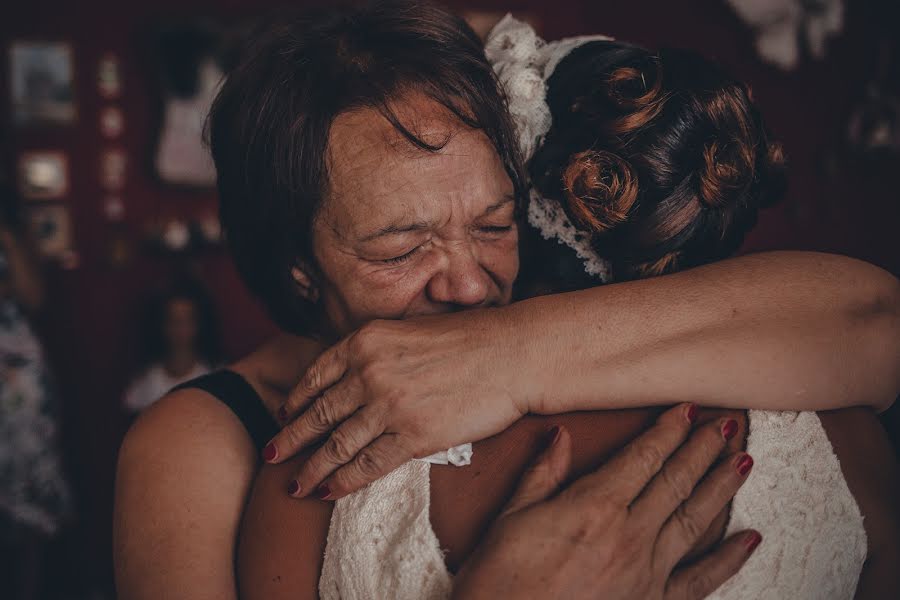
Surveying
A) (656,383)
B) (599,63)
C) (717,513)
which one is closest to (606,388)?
(656,383)

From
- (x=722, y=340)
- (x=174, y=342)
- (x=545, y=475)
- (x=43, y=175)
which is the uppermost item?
(x=722, y=340)

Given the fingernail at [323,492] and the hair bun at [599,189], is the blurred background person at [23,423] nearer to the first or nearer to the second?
the fingernail at [323,492]

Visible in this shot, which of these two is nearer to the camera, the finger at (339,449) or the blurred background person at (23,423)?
the finger at (339,449)

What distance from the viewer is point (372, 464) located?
0.96 m

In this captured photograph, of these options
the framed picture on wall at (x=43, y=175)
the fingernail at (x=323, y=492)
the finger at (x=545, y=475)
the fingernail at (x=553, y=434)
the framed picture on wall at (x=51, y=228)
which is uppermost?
the fingernail at (x=553, y=434)

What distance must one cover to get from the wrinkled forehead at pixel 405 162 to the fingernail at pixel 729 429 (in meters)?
0.54

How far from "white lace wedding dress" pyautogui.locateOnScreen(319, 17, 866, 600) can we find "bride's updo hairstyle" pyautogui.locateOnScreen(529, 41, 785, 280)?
0.36m

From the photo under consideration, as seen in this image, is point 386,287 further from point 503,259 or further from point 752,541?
point 752,541

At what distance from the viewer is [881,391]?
0.99m

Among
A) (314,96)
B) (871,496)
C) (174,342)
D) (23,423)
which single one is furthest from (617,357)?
(174,342)

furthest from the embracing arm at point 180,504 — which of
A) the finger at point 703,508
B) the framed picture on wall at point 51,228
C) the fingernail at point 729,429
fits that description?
the framed picture on wall at point 51,228

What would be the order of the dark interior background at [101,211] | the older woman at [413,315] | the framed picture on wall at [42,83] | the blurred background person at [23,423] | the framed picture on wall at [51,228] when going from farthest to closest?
the framed picture on wall at [51,228], the framed picture on wall at [42,83], the dark interior background at [101,211], the blurred background person at [23,423], the older woman at [413,315]

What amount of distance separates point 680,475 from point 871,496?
29cm

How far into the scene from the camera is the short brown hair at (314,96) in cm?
118
